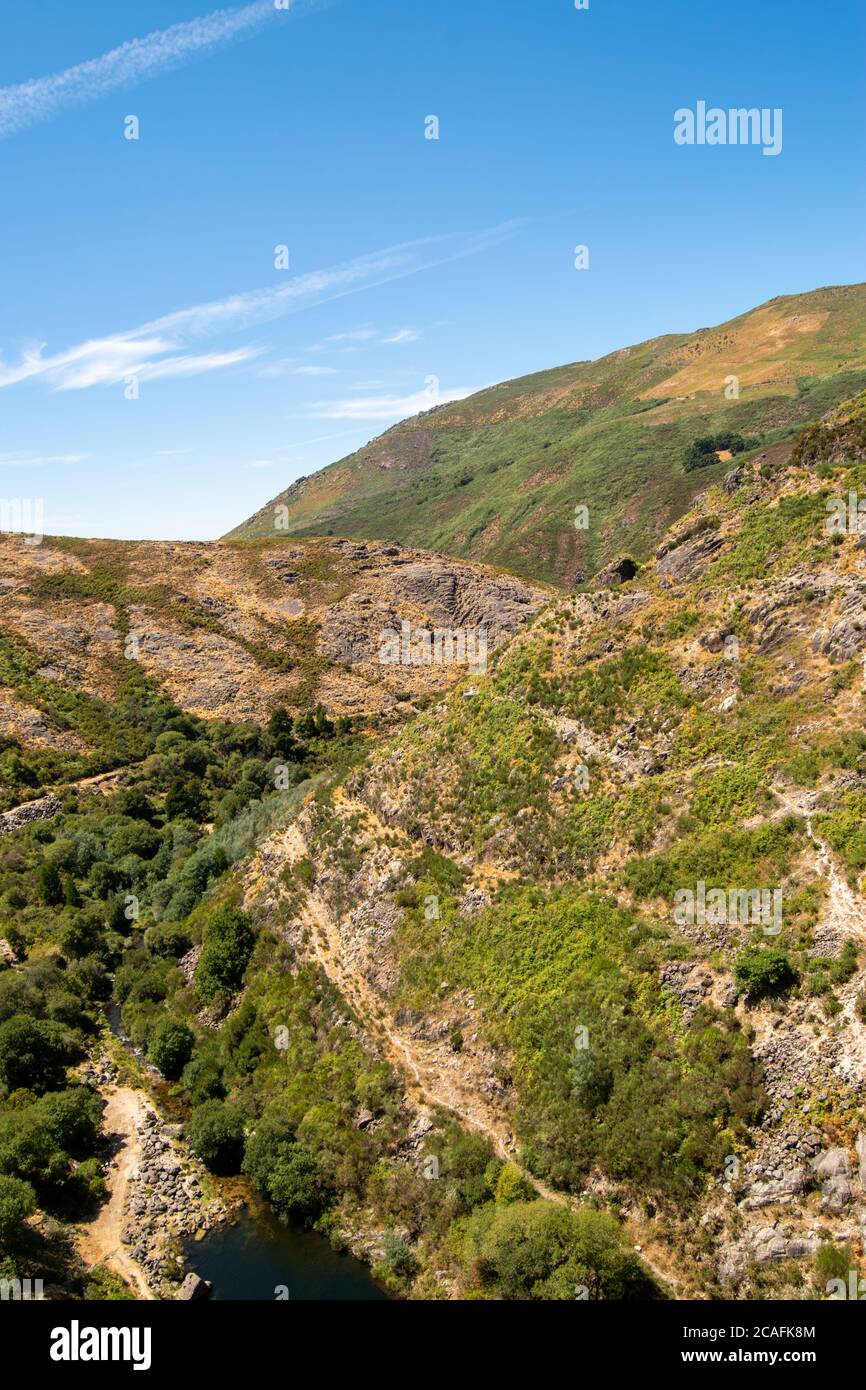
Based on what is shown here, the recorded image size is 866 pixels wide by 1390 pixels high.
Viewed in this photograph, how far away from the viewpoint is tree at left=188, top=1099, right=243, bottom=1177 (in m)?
39.7

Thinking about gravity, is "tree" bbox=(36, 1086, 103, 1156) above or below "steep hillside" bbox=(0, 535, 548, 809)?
below

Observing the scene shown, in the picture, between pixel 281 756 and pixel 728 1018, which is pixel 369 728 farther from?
pixel 728 1018

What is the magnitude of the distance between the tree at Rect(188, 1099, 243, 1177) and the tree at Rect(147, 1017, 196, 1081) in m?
6.63

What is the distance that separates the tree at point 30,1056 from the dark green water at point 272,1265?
13.5 m

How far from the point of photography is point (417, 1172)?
3509cm

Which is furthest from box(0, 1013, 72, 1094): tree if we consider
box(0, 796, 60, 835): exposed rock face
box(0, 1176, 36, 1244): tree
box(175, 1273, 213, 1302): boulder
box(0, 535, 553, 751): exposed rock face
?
box(0, 535, 553, 751): exposed rock face

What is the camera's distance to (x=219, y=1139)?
3962 centimetres

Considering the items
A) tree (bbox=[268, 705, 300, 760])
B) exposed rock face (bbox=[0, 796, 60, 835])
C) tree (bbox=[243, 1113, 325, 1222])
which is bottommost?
tree (bbox=[243, 1113, 325, 1222])

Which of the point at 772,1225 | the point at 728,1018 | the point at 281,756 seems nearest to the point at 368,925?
the point at 728,1018

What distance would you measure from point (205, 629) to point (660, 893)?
8994 cm

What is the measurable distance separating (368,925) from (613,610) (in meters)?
25.1

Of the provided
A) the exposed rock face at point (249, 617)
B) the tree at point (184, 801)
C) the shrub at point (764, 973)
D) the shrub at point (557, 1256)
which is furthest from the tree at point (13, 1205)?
the exposed rock face at point (249, 617)

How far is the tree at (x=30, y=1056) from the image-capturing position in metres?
43.1

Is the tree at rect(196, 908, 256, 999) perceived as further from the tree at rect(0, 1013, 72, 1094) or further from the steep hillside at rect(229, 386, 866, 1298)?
the tree at rect(0, 1013, 72, 1094)
